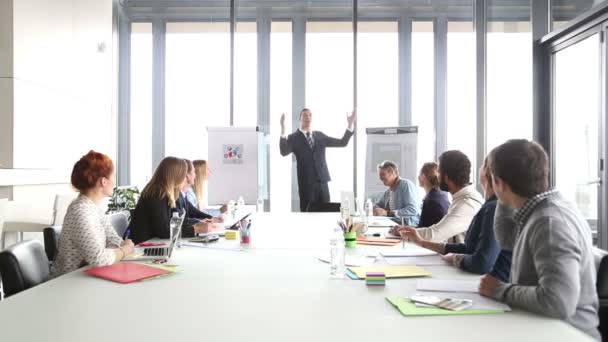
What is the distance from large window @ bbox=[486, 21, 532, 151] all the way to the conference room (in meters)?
0.03

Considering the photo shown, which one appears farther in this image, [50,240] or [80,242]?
[50,240]

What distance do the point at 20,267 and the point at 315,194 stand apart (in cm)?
519

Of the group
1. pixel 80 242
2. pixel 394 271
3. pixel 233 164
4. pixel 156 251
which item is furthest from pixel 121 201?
pixel 394 271

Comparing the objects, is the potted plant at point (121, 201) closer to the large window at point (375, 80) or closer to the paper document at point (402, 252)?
the large window at point (375, 80)

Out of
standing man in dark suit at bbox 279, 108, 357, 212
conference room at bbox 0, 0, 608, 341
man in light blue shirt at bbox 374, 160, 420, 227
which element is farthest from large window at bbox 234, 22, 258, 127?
man in light blue shirt at bbox 374, 160, 420, 227

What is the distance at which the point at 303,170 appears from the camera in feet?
23.5

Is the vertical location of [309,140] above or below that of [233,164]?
above

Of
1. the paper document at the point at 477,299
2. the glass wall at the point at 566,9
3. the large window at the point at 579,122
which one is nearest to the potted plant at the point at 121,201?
the large window at the point at 579,122

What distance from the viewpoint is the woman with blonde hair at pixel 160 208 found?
3.43 meters

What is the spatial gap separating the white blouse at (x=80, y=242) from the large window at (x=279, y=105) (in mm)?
4979

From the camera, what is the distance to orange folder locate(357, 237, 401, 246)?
311 centimetres

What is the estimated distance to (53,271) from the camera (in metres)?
2.52

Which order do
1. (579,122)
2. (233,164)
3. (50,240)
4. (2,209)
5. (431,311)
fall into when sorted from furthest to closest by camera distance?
(233,164)
(579,122)
(2,209)
(50,240)
(431,311)

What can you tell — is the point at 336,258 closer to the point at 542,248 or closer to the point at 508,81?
the point at 542,248
